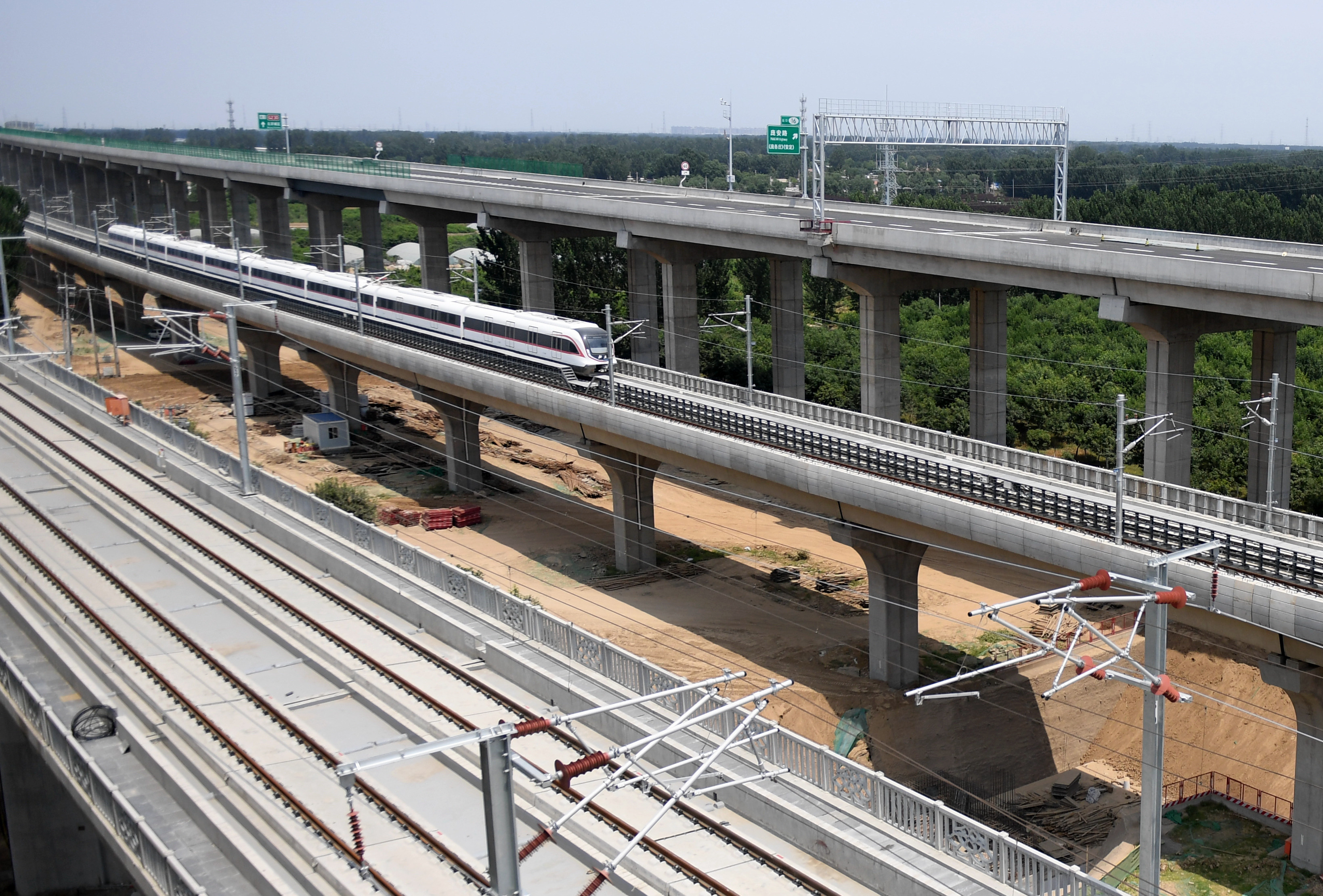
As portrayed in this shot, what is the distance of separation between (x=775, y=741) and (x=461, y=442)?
41480mm

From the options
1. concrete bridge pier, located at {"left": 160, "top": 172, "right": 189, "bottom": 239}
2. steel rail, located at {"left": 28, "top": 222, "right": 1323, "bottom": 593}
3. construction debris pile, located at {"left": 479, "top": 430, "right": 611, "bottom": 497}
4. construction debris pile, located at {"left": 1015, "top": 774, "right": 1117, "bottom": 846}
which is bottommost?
construction debris pile, located at {"left": 1015, "top": 774, "right": 1117, "bottom": 846}

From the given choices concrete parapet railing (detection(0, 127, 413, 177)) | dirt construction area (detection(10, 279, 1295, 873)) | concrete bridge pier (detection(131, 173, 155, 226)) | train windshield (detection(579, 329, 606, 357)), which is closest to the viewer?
dirt construction area (detection(10, 279, 1295, 873))

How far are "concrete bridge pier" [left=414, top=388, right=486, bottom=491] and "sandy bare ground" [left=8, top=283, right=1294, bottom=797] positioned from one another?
3.53 ft

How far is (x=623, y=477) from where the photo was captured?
49469 mm

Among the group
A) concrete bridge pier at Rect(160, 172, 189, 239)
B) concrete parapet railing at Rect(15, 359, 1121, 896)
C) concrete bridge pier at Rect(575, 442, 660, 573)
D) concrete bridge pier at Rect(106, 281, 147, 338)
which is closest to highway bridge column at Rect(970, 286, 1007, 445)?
concrete bridge pier at Rect(575, 442, 660, 573)

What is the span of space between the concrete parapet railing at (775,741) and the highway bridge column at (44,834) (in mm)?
9653

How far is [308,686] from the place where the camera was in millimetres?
28641

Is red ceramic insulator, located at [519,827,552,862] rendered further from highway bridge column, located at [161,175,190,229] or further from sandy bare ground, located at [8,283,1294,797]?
highway bridge column, located at [161,175,190,229]

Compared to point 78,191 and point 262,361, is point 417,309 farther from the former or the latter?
point 78,191

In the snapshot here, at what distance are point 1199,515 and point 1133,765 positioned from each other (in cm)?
825

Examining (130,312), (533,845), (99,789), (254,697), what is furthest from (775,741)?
(130,312)

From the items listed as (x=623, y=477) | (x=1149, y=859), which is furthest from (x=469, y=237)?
(x=1149, y=859)

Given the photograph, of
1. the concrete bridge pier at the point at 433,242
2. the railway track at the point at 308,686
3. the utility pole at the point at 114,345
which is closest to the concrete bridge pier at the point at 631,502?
the railway track at the point at 308,686

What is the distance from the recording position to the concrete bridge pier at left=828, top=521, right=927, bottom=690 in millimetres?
37781
